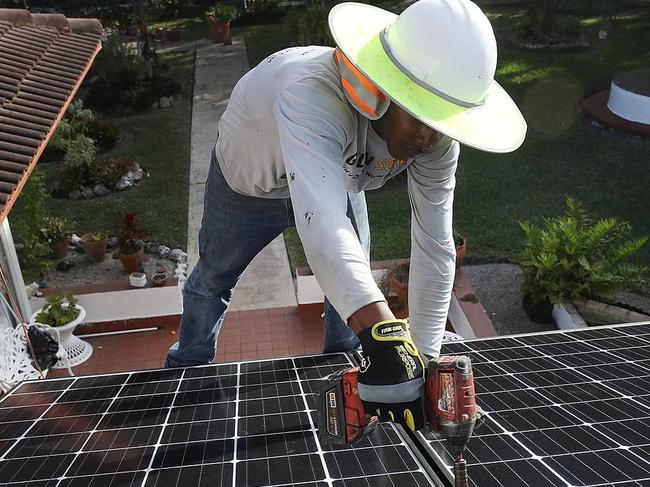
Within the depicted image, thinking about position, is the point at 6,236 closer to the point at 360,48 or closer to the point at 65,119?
the point at 360,48

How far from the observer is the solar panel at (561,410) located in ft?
8.55

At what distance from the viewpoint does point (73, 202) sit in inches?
423

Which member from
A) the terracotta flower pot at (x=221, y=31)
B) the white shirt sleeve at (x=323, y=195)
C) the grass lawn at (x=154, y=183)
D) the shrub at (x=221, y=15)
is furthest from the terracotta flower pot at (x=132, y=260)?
the shrub at (x=221, y=15)

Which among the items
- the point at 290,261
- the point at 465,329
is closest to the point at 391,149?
the point at 465,329

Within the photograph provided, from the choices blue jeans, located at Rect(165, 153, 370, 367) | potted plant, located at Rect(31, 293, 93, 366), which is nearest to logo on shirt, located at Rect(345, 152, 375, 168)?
blue jeans, located at Rect(165, 153, 370, 367)

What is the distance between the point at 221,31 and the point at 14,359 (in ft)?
56.5

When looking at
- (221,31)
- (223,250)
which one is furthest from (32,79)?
(221,31)

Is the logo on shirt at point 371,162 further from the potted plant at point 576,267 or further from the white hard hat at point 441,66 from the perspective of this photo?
the potted plant at point 576,267

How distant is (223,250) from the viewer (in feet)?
12.8

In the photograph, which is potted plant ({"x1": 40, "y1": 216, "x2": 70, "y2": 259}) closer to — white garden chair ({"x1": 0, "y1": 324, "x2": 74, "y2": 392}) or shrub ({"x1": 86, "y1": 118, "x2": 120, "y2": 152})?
white garden chair ({"x1": 0, "y1": 324, "x2": 74, "y2": 392})

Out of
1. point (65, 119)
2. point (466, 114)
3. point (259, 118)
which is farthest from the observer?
point (65, 119)

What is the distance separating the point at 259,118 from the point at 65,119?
34.8ft

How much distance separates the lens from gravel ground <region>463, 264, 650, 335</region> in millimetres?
7242

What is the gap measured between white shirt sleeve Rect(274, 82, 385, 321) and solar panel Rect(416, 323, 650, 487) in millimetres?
917
